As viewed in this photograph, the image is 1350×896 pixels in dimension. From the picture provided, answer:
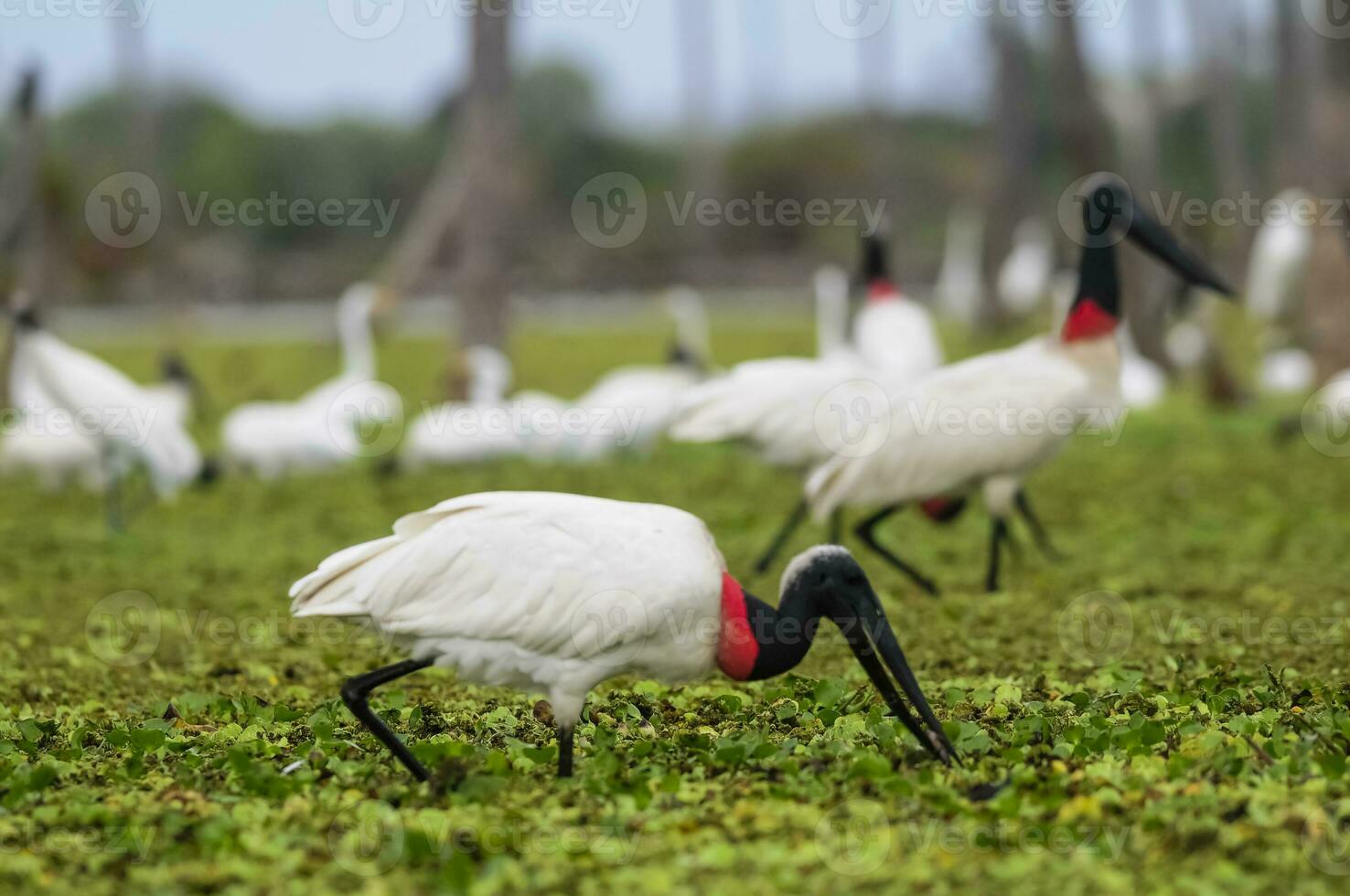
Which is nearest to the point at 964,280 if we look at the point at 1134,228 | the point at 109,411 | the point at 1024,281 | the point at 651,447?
the point at 1024,281

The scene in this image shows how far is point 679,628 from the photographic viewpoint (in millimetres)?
4414

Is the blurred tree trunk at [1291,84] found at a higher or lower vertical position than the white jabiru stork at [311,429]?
higher

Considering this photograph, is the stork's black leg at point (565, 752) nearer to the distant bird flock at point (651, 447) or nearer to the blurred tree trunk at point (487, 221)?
the distant bird flock at point (651, 447)

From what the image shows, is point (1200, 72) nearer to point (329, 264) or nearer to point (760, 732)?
point (329, 264)

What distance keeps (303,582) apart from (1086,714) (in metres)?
2.14

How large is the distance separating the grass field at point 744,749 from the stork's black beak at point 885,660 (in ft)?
0.24

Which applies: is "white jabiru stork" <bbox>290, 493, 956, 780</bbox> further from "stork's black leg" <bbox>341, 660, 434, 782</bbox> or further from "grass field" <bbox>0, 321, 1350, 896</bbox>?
"grass field" <bbox>0, 321, 1350, 896</bbox>

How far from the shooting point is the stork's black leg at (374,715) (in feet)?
14.4

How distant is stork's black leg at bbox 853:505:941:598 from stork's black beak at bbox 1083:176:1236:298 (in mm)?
1497

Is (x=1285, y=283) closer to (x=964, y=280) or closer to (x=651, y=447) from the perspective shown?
(x=651, y=447)

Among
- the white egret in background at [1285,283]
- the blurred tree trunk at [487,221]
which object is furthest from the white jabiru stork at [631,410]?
the white egret in background at [1285,283]

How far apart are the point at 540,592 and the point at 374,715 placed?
1.71ft

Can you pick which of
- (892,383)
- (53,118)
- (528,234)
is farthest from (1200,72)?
(53,118)

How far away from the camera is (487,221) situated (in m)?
15.5
